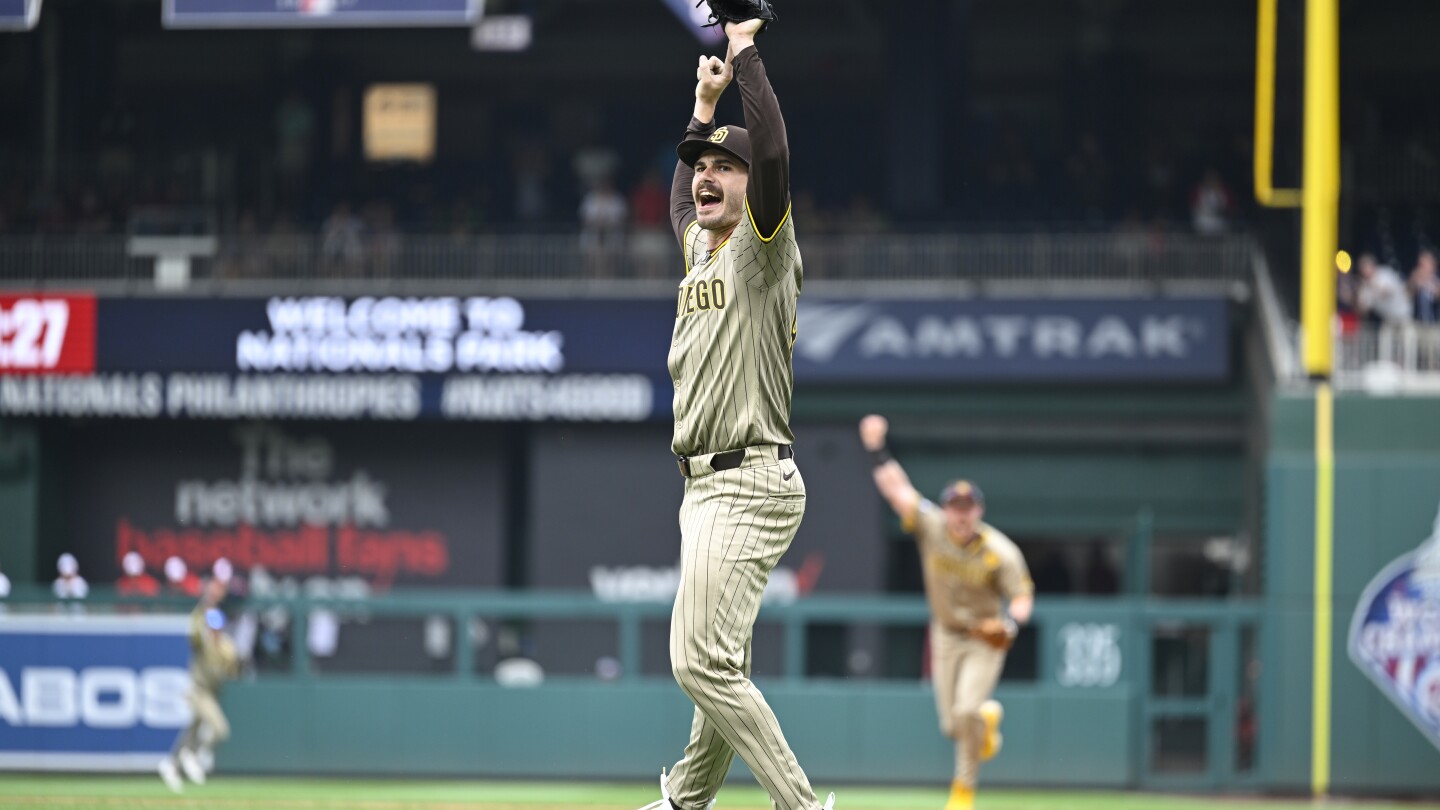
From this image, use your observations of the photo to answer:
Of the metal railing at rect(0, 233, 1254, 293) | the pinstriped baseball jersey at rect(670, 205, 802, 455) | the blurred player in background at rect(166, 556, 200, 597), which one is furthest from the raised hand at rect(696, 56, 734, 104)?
the blurred player in background at rect(166, 556, 200, 597)

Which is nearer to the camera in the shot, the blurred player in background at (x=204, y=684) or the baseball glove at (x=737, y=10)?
the baseball glove at (x=737, y=10)

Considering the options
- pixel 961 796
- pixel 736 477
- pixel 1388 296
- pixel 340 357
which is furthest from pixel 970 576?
pixel 340 357

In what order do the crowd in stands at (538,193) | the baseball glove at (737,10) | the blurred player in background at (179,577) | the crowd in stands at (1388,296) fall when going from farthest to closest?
the crowd in stands at (538,193), the blurred player in background at (179,577), the crowd in stands at (1388,296), the baseball glove at (737,10)

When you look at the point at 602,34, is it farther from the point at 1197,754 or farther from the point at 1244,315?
the point at 1197,754

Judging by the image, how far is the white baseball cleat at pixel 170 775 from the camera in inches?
555

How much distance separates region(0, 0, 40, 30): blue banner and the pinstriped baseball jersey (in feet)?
43.5

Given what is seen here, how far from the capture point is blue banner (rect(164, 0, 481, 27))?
16984 mm

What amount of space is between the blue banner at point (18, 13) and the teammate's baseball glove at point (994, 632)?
401 inches

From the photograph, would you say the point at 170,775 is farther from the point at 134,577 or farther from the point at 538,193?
the point at 538,193

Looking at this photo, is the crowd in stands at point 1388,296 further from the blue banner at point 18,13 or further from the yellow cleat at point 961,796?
the blue banner at point 18,13

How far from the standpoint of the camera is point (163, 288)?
1936 cm

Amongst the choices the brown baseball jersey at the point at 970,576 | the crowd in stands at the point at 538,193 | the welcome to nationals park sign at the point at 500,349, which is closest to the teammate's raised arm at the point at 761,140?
the brown baseball jersey at the point at 970,576

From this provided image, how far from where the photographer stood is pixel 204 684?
48.5 ft

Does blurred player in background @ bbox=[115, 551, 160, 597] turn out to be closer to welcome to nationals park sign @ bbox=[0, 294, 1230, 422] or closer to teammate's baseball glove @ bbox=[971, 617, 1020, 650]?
welcome to nationals park sign @ bbox=[0, 294, 1230, 422]
